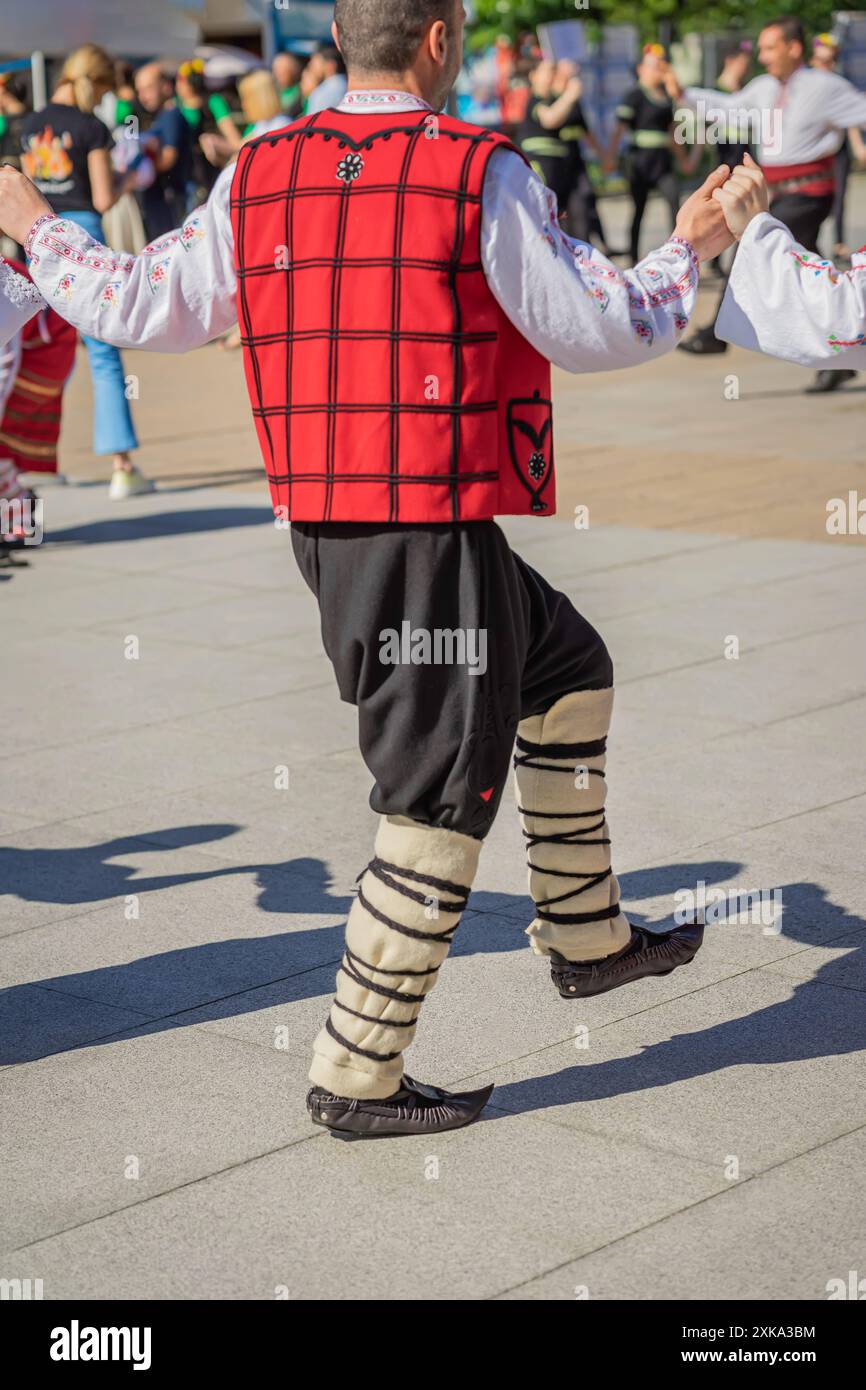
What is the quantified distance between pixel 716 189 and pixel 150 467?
8.17 m

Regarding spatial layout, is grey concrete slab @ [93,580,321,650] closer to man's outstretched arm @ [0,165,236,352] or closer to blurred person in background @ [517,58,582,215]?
man's outstretched arm @ [0,165,236,352]

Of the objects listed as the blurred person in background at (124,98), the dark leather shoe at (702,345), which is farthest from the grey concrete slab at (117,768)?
the blurred person in background at (124,98)

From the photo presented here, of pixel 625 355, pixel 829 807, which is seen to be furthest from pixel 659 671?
→ pixel 625 355

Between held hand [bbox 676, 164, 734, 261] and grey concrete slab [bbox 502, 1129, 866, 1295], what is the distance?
159 cm

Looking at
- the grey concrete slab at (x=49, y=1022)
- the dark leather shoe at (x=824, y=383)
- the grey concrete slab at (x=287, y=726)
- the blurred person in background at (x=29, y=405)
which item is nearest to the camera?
the grey concrete slab at (x=49, y=1022)

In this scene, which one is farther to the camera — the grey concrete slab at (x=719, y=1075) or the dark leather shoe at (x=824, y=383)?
the dark leather shoe at (x=824, y=383)

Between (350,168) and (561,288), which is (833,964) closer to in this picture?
(561,288)

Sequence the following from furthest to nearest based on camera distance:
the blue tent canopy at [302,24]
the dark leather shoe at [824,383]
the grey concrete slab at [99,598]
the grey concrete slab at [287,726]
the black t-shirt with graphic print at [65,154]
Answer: the blue tent canopy at [302,24]
the dark leather shoe at [824,383]
the black t-shirt with graphic print at [65,154]
the grey concrete slab at [99,598]
the grey concrete slab at [287,726]

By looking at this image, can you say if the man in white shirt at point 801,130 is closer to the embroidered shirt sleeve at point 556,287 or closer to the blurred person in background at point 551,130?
the blurred person in background at point 551,130

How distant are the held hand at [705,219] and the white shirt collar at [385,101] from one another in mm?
504

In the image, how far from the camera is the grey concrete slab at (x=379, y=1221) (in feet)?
9.52

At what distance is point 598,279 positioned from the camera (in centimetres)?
314

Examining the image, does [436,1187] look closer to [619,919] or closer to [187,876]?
[619,919]

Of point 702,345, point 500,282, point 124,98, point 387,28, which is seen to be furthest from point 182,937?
point 124,98
